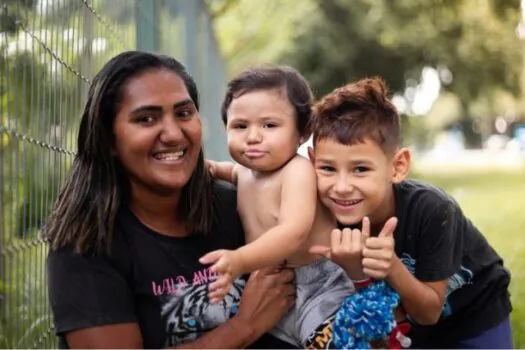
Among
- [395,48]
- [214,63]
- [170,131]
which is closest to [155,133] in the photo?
[170,131]

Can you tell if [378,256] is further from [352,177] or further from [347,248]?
[352,177]

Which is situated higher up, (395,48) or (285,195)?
(395,48)

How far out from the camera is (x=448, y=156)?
44.2m

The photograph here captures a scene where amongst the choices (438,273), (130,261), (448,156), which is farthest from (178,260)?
(448,156)

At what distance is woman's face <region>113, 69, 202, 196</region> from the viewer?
9.18 ft

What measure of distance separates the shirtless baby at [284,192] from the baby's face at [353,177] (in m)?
0.06

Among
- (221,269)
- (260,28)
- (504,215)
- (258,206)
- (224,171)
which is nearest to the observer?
(221,269)

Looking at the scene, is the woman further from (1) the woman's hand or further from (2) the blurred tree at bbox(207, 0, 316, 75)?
(2) the blurred tree at bbox(207, 0, 316, 75)

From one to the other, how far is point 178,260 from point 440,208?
2.49ft

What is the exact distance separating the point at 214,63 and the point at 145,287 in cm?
762

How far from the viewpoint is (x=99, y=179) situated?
9.35 ft

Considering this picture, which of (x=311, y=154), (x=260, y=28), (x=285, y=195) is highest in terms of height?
(x=260, y=28)

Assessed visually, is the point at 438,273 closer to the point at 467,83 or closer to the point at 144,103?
the point at 144,103

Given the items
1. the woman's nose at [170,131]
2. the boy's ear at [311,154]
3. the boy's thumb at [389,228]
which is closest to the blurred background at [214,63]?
the woman's nose at [170,131]
